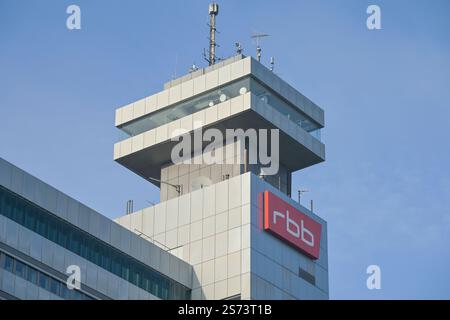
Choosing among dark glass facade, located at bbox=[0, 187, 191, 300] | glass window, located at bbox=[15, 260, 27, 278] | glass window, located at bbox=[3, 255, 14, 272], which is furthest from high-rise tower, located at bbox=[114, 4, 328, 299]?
glass window, located at bbox=[3, 255, 14, 272]

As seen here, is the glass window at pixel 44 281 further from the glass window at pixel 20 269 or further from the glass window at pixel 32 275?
the glass window at pixel 20 269

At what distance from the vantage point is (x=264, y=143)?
422 feet

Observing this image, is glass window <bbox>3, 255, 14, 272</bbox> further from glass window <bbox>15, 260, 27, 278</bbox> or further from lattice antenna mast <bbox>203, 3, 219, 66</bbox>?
lattice antenna mast <bbox>203, 3, 219, 66</bbox>

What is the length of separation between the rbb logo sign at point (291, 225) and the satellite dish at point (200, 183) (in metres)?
9.27

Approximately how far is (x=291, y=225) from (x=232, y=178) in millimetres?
7733

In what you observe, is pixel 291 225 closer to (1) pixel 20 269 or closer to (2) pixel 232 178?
(2) pixel 232 178

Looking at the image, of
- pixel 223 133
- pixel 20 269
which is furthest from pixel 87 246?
pixel 223 133

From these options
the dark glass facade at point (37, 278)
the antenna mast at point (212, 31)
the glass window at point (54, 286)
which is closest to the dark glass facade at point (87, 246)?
the dark glass facade at point (37, 278)

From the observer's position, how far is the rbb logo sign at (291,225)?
11994 cm

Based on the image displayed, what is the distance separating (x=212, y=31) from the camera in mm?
142375

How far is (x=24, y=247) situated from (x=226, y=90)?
3990 centimetres
